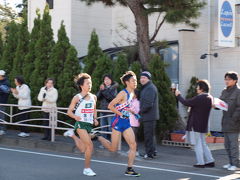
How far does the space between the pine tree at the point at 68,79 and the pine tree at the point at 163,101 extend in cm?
296

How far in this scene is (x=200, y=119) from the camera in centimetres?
963

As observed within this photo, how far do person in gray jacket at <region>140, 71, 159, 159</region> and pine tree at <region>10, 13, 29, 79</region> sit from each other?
25.1 feet

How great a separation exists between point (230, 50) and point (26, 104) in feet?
22.3

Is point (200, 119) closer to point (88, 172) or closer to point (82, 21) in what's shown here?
point (88, 172)

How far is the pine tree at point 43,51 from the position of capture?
52.9 feet

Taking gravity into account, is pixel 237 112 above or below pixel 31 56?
below

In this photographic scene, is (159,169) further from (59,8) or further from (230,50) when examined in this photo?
(59,8)

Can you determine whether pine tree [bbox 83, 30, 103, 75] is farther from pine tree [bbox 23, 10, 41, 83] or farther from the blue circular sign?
the blue circular sign

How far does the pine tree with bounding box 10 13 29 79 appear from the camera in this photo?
17.1 metres

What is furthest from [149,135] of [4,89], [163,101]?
[4,89]

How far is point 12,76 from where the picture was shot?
17031 mm

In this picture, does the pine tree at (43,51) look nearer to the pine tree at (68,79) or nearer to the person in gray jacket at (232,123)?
the pine tree at (68,79)

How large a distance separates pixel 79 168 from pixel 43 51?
301 inches

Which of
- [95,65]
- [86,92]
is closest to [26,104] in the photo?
[95,65]
